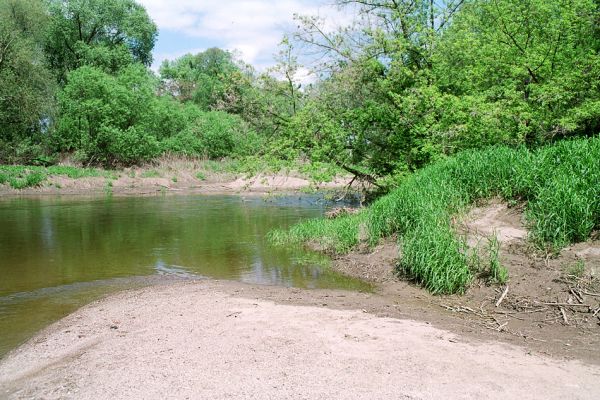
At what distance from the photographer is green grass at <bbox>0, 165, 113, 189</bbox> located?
104 ft

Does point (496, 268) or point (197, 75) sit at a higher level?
point (197, 75)

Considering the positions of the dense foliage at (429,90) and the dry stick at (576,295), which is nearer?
the dry stick at (576,295)

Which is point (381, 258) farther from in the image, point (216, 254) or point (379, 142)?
point (379, 142)

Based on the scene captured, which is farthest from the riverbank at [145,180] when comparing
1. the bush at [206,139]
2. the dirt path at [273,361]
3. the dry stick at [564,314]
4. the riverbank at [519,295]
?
the dirt path at [273,361]

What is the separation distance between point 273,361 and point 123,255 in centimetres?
903

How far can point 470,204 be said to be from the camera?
452 inches

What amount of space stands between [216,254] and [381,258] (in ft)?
15.2

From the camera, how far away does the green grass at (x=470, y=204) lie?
9070mm

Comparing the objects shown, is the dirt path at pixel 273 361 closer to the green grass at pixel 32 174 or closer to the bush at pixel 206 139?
the green grass at pixel 32 174

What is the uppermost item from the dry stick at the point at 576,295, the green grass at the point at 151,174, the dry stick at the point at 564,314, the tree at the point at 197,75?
the tree at the point at 197,75

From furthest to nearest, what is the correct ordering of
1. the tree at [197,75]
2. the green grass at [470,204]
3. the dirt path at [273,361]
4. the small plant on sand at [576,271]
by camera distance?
the tree at [197,75] < the green grass at [470,204] < the small plant on sand at [576,271] < the dirt path at [273,361]

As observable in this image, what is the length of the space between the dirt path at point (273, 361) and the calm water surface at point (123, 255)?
148cm

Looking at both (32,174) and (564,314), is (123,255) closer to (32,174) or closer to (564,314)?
(564,314)

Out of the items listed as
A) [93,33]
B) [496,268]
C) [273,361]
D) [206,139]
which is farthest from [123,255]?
[93,33]
